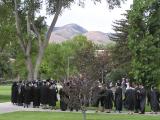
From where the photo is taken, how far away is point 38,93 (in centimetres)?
3491

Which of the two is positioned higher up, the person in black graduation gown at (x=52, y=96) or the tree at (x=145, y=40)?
the tree at (x=145, y=40)

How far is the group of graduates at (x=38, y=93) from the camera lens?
112 ft

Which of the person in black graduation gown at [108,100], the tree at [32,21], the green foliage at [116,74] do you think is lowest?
the person in black graduation gown at [108,100]

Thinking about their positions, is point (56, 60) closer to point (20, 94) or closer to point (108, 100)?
point (20, 94)

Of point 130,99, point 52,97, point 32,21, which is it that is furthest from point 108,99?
point 32,21

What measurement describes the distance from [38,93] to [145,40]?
8.68 m

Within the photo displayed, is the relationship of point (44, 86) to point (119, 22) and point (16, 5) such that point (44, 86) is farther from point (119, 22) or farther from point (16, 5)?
point (119, 22)

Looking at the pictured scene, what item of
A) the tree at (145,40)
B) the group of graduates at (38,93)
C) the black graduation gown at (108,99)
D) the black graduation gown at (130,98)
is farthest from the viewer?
the tree at (145,40)

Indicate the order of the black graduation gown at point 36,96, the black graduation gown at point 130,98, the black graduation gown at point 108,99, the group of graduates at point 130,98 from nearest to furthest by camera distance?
the group of graduates at point 130,98
the black graduation gown at point 130,98
the black graduation gown at point 108,99
the black graduation gown at point 36,96

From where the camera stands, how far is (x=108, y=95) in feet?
106

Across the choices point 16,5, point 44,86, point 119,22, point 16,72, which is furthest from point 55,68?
point 44,86

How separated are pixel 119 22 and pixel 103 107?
43.5 m

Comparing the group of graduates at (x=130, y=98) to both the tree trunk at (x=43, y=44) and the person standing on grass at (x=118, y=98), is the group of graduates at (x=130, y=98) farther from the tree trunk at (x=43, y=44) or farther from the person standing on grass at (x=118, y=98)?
the tree trunk at (x=43, y=44)

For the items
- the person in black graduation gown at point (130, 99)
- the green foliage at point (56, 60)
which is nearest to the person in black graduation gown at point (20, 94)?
the person in black graduation gown at point (130, 99)
